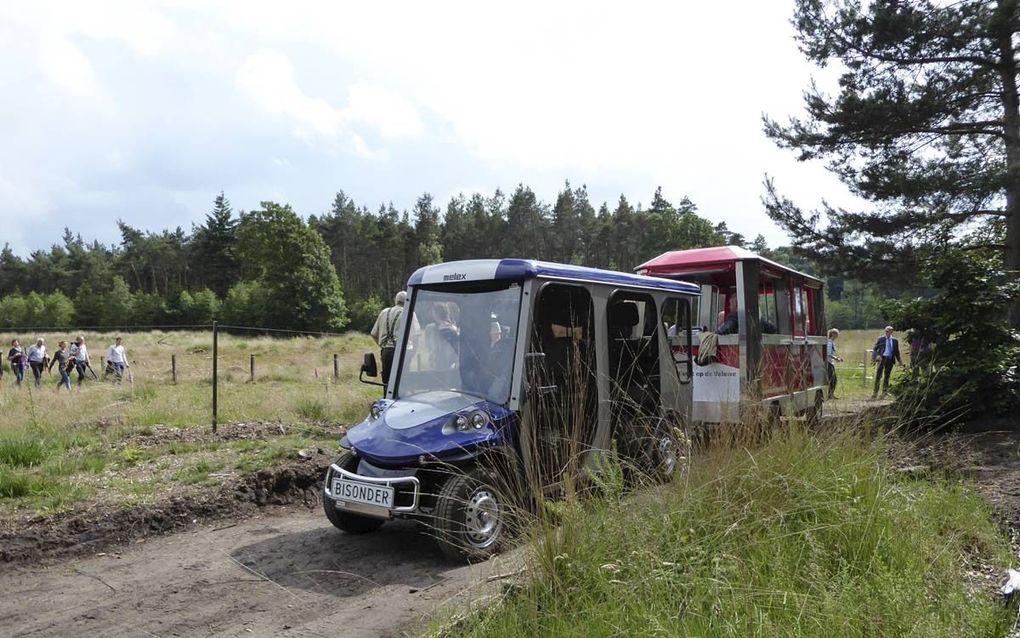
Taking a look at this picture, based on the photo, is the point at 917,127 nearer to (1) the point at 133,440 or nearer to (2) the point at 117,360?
(1) the point at 133,440

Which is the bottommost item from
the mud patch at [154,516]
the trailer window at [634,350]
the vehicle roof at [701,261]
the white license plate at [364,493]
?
the mud patch at [154,516]

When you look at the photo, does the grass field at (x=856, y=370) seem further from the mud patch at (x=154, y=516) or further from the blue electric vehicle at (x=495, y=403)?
the mud patch at (x=154, y=516)

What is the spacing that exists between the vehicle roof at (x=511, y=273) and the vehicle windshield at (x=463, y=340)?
0.11 meters

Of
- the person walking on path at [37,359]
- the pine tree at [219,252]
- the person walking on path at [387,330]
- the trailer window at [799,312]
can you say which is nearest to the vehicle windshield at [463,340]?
the person walking on path at [387,330]

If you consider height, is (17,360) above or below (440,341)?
below

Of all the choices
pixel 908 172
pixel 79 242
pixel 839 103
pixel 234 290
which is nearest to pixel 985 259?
pixel 908 172

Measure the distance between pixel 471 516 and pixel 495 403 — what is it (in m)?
0.95

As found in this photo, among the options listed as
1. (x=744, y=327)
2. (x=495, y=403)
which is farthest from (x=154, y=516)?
(x=744, y=327)

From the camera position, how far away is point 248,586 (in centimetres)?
516

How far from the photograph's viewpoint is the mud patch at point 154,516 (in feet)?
19.9

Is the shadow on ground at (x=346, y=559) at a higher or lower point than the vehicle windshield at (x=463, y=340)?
lower

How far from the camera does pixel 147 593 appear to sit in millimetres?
5051

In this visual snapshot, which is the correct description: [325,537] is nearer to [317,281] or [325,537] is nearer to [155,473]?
[155,473]

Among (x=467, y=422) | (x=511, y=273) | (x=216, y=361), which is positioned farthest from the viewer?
(x=216, y=361)
